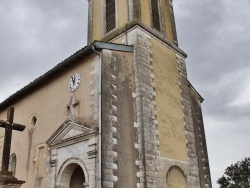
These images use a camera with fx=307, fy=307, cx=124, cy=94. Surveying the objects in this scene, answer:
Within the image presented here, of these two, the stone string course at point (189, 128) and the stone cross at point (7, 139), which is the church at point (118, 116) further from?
the stone cross at point (7, 139)

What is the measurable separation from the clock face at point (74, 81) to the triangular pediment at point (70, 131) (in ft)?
4.52

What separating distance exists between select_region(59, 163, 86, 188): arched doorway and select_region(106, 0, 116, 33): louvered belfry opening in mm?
6023

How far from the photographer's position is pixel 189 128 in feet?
37.3

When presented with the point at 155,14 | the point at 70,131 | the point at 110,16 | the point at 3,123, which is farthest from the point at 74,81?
the point at 155,14

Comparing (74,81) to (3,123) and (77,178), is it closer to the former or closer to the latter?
(77,178)

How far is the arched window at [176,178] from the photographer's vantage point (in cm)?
962

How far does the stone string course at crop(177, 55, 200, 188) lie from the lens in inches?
414

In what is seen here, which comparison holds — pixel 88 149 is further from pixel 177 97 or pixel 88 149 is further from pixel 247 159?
pixel 247 159

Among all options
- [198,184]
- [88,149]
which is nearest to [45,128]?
[88,149]

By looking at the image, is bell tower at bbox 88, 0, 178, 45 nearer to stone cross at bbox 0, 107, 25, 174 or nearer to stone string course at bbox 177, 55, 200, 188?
stone string course at bbox 177, 55, 200, 188

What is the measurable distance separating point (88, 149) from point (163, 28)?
22.4 feet

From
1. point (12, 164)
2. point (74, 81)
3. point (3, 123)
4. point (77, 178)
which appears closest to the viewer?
point (3, 123)

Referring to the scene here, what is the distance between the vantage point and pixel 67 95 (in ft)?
35.0

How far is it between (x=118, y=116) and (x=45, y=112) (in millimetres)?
3627
